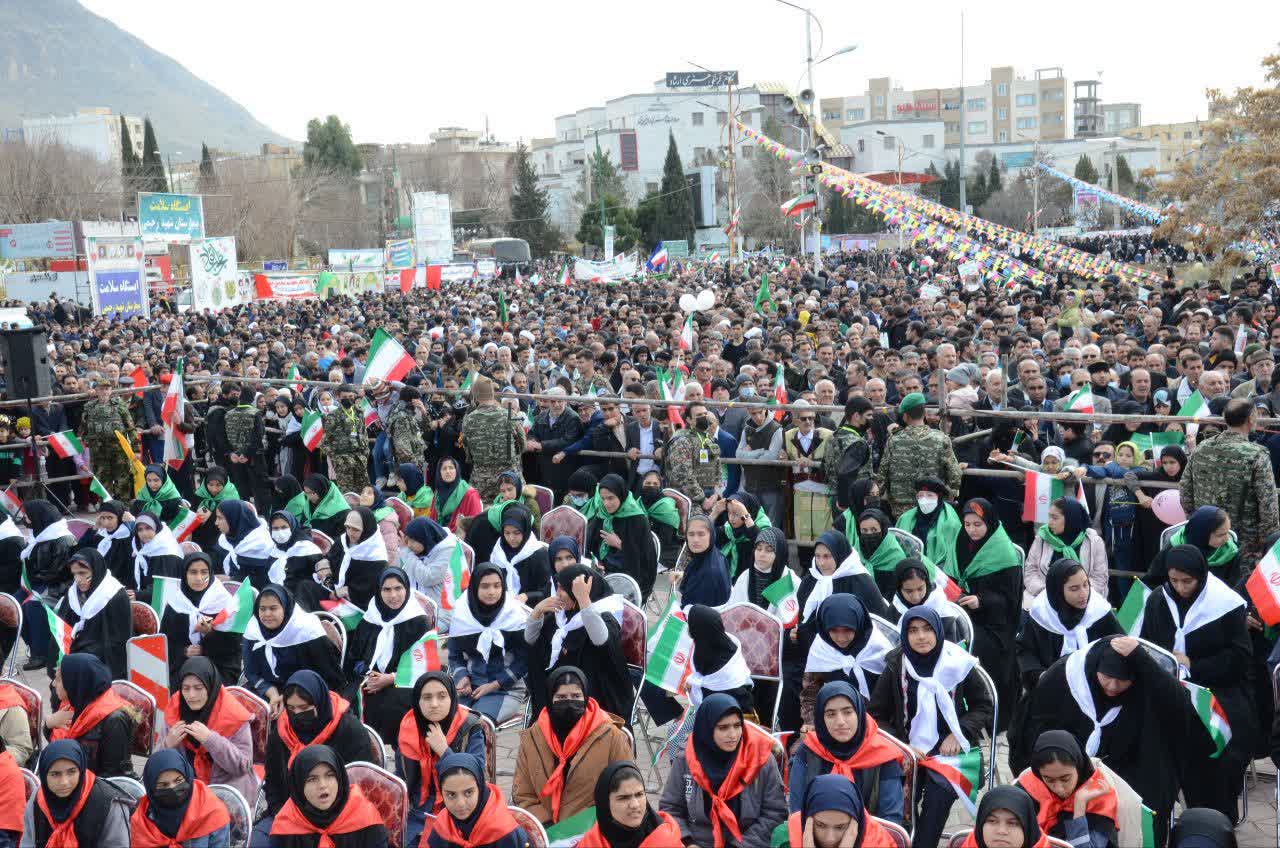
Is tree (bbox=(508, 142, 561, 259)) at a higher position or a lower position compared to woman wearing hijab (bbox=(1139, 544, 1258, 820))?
higher

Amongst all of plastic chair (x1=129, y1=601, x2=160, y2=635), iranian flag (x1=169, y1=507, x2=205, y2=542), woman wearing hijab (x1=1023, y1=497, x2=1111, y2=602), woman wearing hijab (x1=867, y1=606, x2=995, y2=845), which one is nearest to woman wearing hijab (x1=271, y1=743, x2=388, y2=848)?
woman wearing hijab (x1=867, y1=606, x2=995, y2=845)

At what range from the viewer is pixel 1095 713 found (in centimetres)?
502

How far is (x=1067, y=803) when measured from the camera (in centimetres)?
432

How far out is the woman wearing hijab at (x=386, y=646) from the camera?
621 cm

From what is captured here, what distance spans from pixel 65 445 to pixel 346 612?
643cm

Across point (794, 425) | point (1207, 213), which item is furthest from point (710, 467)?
point (1207, 213)

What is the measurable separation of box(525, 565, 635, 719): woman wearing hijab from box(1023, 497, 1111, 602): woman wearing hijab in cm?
223

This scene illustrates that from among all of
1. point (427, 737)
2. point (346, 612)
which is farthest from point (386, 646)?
point (427, 737)

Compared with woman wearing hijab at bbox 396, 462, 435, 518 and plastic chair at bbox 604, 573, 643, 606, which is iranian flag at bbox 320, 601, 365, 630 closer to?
plastic chair at bbox 604, 573, 643, 606

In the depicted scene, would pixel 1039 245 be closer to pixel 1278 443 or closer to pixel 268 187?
pixel 1278 443

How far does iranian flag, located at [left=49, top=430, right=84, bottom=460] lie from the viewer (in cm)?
1204

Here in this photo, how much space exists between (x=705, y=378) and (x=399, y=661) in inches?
229

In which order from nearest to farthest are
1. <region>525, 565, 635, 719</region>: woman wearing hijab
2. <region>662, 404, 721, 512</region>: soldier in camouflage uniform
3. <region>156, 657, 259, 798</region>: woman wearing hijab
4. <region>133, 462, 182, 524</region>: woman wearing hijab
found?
<region>156, 657, 259, 798</region>: woman wearing hijab
<region>525, 565, 635, 719</region>: woman wearing hijab
<region>662, 404, 721, 512</region>: soldier in camouflage uniform
<region>133, 462, 182, 524</region>: woman wearing hijab

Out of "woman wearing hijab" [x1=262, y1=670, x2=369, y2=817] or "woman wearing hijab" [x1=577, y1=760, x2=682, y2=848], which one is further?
"woman wearing hijab" [x1=262, y1=670, x2=369, y2=817]
